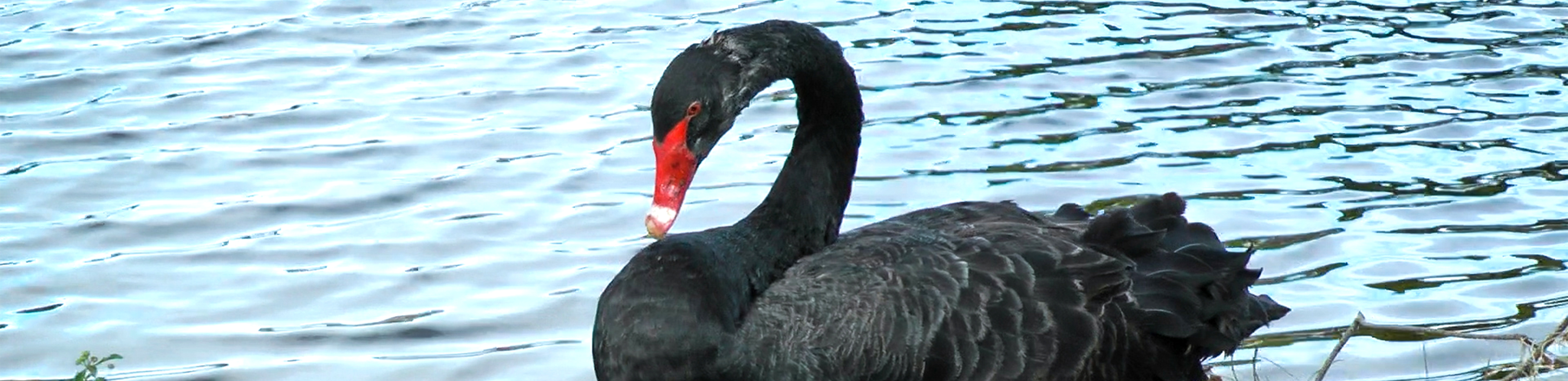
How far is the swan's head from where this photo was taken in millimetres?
4734

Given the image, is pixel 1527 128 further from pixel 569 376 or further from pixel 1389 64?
pixel 569 376

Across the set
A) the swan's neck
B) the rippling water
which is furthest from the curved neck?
the rippling water

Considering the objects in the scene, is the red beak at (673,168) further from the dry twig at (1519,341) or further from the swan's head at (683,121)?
the dry twig at (1519,341)

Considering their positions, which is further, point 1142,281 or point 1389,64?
point 1389,64

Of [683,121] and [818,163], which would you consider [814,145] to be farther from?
[683,121]

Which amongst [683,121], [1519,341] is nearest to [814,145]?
[683,121]

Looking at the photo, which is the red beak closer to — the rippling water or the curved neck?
the curved neck

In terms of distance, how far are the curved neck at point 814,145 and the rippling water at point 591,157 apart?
1.15 metres

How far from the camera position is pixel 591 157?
830cm

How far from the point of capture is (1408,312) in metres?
6.59

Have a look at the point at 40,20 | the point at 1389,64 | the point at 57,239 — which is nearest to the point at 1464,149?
the point at 1389,64

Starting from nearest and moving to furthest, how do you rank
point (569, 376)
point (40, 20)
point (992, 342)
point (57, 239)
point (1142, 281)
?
point (992, 342), point (1142, 281), point (569, 376), point (57, 239), point (40, 20)

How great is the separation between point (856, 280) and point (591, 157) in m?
3.39

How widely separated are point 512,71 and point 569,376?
145 inches
